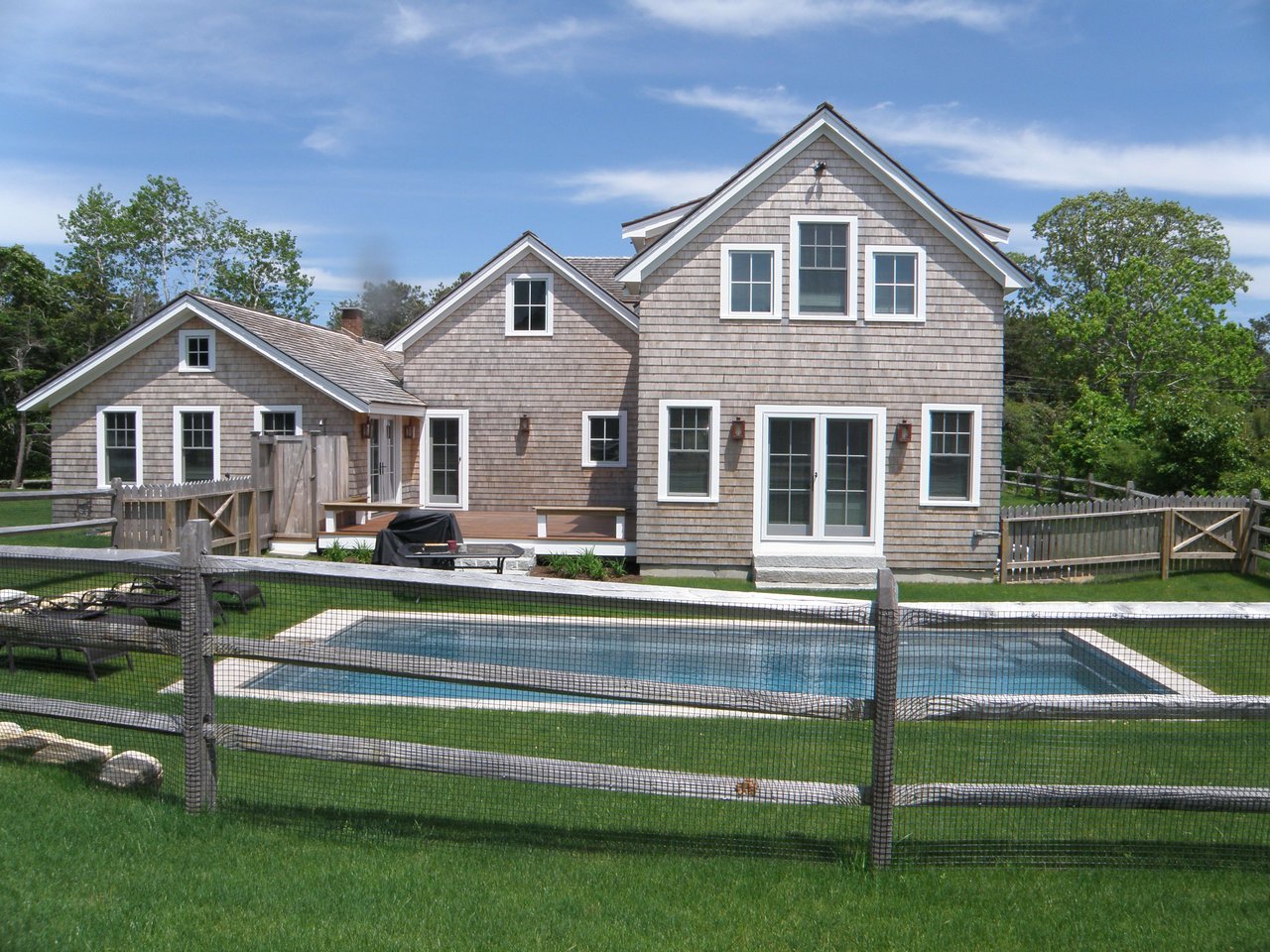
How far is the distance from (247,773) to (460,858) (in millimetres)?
1874

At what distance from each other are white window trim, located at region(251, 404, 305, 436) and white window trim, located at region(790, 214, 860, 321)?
9.69 m

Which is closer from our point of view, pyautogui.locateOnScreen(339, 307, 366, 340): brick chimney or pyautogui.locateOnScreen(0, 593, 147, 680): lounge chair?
pyautogui.locateOnScreen(0, 593, 147, 680): lounge chair

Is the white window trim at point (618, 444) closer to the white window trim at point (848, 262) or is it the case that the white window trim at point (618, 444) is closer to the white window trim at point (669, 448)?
the white window trim at point (669, 448)

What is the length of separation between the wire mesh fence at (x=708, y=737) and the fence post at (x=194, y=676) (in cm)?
1

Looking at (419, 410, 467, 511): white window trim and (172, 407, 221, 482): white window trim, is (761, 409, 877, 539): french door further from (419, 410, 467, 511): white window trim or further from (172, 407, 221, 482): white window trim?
(172, 407, 221, 482): white window trim

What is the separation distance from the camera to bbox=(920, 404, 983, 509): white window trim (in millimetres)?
17391

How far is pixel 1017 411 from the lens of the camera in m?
42.9

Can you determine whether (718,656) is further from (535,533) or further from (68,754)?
(535,533)

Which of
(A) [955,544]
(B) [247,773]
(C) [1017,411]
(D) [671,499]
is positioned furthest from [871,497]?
(C) [1017,411]

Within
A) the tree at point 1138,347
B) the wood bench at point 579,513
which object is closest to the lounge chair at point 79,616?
the wood bench at point 579,513

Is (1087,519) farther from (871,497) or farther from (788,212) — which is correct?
(788,212)

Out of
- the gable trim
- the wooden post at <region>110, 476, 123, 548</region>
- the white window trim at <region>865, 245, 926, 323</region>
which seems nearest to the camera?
the wooden post at <region>110, 476, 123, 548</region>

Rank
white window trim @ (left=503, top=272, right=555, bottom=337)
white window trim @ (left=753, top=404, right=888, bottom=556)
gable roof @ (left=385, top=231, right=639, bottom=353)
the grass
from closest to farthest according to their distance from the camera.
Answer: the grass, white window trim @ (left=753, top=404, right=888, bottom=556), gable roof @ (left=385, top=231, right=639, bottom=353), white window trim @ (left=503, top=272, right=555, bottom=337)

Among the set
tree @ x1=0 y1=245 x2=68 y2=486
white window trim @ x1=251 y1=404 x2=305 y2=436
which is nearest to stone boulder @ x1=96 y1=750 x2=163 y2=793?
white window trim @ x1=251 y1=404 x2=305 y2=436
